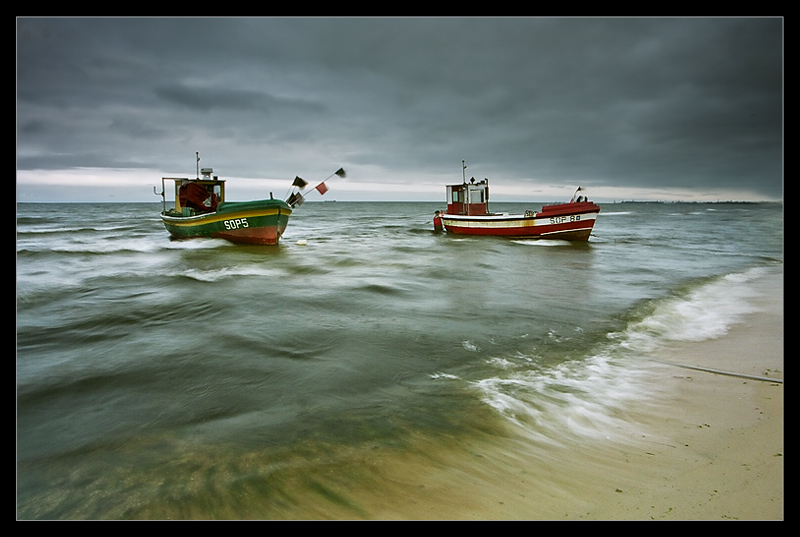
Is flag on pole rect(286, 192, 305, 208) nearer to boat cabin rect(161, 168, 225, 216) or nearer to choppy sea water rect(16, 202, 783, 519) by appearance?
boat cabin rect(161, 168, 225, 216)

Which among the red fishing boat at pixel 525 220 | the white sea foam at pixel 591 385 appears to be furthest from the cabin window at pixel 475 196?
the white sea foam at pixel 591 385

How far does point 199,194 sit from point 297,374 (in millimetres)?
19652

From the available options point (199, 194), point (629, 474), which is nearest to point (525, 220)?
point (199, 194)

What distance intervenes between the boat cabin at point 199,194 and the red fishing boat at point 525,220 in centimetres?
1428

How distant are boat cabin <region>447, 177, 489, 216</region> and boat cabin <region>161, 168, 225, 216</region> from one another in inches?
577

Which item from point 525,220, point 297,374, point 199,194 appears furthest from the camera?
point 525,220

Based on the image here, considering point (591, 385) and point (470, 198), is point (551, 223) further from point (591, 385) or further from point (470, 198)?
point (591, 385)

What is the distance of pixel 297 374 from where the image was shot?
5508 mm

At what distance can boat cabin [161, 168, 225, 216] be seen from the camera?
2141 cm

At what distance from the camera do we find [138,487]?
308cm

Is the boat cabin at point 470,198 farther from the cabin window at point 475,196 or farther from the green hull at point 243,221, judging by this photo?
the green hull at point 243,221

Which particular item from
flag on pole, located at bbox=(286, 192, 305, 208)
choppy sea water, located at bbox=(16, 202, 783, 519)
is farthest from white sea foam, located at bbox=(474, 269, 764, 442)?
flag on pole, located at bbox=(286, 192, 305, 208)

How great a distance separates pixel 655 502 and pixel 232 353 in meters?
5.80

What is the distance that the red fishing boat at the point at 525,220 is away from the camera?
23672mm
